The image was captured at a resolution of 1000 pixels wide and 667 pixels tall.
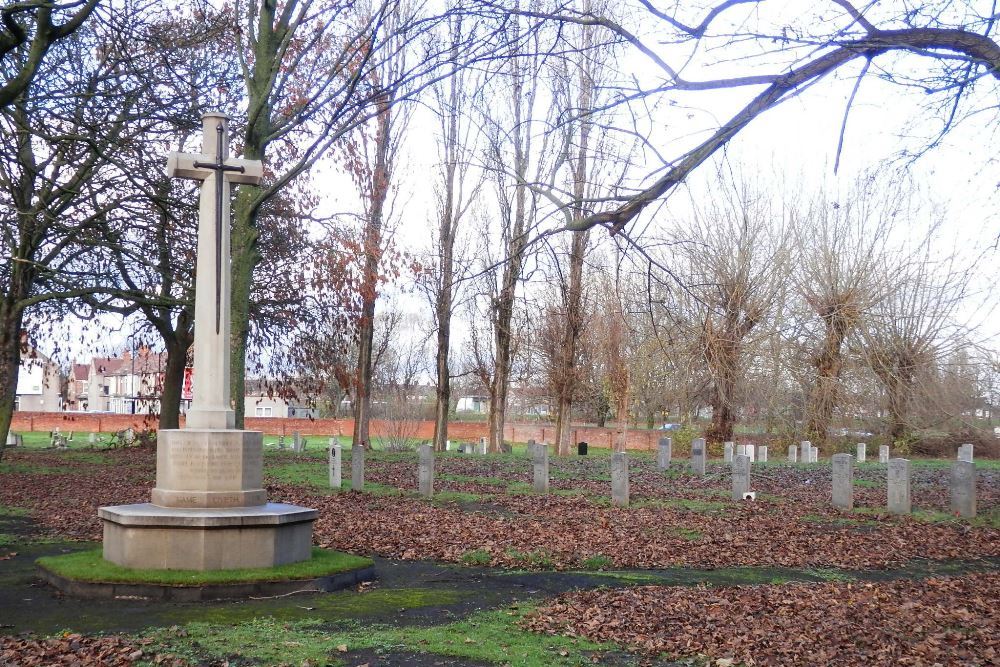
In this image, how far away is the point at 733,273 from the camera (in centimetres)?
3172

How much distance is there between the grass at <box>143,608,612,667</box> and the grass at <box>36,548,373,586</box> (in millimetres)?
1241

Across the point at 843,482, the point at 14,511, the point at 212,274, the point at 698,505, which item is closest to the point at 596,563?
the point at 212,274

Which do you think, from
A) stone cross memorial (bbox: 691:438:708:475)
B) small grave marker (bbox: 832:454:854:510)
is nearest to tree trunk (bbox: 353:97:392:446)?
stone cross memorial (bbox: 691:438:708:475)

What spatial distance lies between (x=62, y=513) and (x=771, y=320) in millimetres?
25648

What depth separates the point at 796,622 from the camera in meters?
7.63

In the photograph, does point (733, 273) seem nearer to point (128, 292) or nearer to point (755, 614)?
point (128, 292)

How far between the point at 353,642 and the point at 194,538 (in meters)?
2.95

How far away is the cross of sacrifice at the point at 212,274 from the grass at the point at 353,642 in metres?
3.11

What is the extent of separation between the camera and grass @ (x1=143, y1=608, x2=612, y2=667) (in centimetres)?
645

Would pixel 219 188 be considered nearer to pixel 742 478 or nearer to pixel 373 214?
pixel 742 478

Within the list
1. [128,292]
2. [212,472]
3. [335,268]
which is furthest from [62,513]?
[335,268]

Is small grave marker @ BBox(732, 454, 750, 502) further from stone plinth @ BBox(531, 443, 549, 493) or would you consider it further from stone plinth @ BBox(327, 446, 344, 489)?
stone plinth @ BBox(327, 446, 344, 489)

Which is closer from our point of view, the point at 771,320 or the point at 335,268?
the point at 335,268

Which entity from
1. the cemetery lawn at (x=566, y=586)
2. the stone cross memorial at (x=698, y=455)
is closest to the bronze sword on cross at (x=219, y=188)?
the cemetery lawn at (x=566, y=586)
